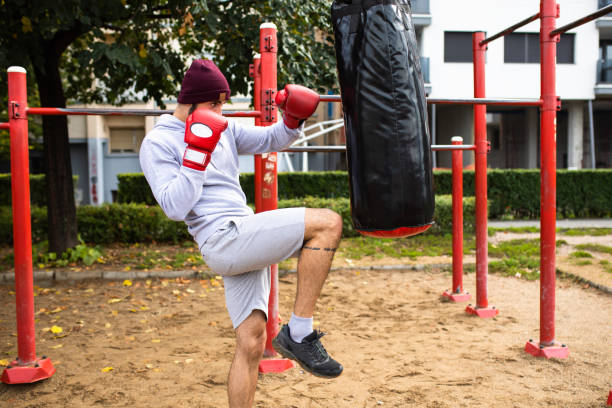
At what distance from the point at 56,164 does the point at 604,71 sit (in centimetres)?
1743

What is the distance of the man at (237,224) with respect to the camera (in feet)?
6.68

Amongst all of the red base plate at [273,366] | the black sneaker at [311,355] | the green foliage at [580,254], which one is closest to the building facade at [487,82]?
the green foliage at [580,254]

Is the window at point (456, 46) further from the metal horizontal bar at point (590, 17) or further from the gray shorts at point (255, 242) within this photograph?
the gray shorts at point (255, 242)

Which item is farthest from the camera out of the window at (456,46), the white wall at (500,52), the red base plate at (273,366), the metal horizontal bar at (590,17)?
the window at (456,46)

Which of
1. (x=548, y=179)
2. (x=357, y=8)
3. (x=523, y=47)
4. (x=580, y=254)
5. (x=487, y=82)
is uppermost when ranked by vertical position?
(x=523, y=47)

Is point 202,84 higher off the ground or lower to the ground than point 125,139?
lower

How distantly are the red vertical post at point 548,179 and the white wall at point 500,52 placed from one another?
13.7 meters

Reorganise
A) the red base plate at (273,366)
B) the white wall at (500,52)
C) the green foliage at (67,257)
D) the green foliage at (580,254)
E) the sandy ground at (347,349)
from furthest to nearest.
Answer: the white wall at (500,52) → the green foliage at (580,254) → the green foliage at (67,257) → the red base plate at (273,366) → the sandy ground at (347,349)

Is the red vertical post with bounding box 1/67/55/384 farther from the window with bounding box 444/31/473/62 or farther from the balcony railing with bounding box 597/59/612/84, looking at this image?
the balcony railing with bounding box 597/59/612/84

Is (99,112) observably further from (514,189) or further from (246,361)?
(514,189)

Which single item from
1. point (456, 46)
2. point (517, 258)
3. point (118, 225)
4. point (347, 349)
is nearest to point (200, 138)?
point (347, 349)

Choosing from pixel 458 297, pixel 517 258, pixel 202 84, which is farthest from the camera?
pixel 517 258

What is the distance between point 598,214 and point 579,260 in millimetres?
6716

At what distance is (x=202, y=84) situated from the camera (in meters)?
2.24
